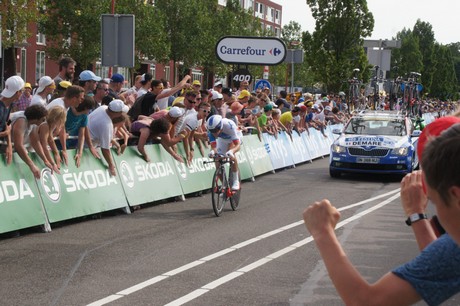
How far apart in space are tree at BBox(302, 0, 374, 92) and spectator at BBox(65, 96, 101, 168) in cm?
4492

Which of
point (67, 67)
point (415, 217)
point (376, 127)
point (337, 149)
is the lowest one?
point (337, 149)

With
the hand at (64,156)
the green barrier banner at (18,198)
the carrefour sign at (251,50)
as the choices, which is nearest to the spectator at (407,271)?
the green barrier banner at (18,198)

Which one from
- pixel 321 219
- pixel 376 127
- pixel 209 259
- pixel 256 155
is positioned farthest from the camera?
pixel 376 127

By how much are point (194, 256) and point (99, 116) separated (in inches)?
168

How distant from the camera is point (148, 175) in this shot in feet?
47.9

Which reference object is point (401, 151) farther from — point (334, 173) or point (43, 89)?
point (43, 89)

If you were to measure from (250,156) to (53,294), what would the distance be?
12881 mm

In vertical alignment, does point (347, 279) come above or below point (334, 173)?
above

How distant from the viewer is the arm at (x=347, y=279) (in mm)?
2783

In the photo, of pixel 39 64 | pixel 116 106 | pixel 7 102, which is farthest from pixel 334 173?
pixel 39 64

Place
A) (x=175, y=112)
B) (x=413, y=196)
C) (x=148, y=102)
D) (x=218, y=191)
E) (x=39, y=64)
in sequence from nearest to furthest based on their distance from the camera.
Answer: (x=413, y=196) < (x=218, y=191) < (x=175, y=112) < (x=148, y=102) < (x=39, y=64)

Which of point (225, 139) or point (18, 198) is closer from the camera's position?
point (18, 198)

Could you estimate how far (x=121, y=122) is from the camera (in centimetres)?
1362

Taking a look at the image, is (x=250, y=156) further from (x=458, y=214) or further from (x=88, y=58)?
(x=88, y=58)
